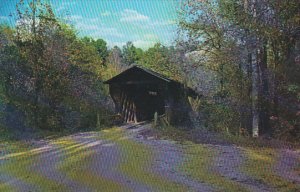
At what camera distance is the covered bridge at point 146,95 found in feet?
20.1

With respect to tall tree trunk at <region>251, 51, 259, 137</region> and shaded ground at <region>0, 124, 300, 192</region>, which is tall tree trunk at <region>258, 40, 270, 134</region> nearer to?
tall tree trunk at <region>251, 51, 259, 137</region>

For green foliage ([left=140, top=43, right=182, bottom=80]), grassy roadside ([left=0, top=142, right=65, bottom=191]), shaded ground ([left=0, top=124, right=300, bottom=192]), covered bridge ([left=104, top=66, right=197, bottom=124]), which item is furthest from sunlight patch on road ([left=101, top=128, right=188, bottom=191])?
covered bridge ([left=104, top=66, right=197, bottom=124])

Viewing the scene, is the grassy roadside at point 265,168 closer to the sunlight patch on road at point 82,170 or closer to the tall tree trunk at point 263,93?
the tall tree trunk at point 263,93

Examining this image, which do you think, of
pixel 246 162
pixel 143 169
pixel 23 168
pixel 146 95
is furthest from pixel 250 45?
pixel 146 95

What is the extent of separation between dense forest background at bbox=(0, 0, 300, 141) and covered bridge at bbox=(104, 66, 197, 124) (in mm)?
646

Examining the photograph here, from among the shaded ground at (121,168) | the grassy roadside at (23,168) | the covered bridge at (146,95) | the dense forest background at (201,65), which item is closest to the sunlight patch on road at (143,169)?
the shaded ground at (121,168)

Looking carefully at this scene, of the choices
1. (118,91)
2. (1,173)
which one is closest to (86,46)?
(1,173)

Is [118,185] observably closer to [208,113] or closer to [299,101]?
[299,101]

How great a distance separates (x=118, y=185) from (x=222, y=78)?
9.61 ft

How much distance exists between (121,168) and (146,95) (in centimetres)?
532

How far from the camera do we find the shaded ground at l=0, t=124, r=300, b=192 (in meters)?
2.27

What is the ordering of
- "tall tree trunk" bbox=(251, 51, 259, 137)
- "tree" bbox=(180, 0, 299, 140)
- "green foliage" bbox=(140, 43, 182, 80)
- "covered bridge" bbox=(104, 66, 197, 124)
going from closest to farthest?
"tree" bbox=(180, 0, 299, 140) < "tall tree trunk" bbox=(251, 51, 259, 137) < "green foliage" bbox=(140, 43, 182, 80) < "covered bridge" bbox=(104, 66, 197, 124)

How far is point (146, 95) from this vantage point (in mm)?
7969

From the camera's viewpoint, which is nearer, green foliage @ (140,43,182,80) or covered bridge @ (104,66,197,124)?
green foliage @ (140,43,182,80)
